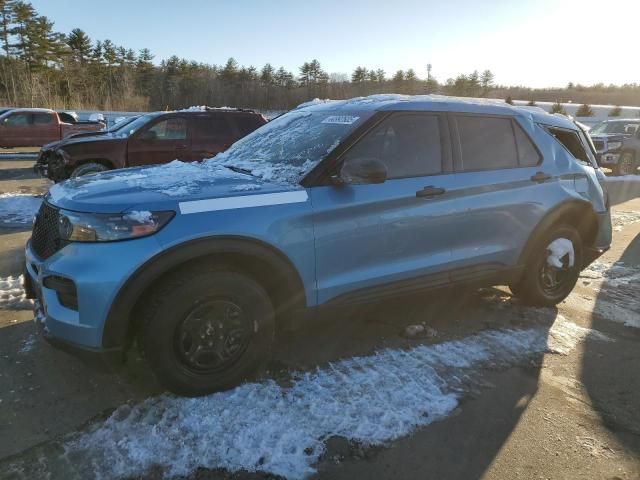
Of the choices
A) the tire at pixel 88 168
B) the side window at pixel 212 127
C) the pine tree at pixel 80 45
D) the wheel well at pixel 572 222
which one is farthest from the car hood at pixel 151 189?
the pine tree at pixel 80 45

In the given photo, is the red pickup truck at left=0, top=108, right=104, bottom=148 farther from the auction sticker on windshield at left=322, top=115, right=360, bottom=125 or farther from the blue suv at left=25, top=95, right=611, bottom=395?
the blue suv at left=25, top=95, right=611, bottom=395

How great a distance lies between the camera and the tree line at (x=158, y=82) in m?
40.7

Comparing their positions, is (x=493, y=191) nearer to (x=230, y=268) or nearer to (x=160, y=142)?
(x=230, y=268)

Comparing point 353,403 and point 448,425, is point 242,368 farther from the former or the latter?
point 448,425

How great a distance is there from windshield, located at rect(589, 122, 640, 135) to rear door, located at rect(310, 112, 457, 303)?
15767mm

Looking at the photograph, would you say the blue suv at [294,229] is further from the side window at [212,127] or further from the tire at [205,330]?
the side window at [212,127]

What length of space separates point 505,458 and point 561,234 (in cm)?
259

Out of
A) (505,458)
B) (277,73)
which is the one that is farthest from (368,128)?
(277,73)

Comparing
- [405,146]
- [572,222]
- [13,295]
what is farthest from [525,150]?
[13,295]

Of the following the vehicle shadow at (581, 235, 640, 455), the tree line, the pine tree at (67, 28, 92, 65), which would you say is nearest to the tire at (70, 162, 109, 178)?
the vehicle shadow at (581, 235, 640, 455)

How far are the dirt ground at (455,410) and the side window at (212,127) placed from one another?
6.40 meters

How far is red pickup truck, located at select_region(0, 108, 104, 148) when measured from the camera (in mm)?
17594

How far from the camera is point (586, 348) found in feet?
12.9

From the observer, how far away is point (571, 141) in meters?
4.73
